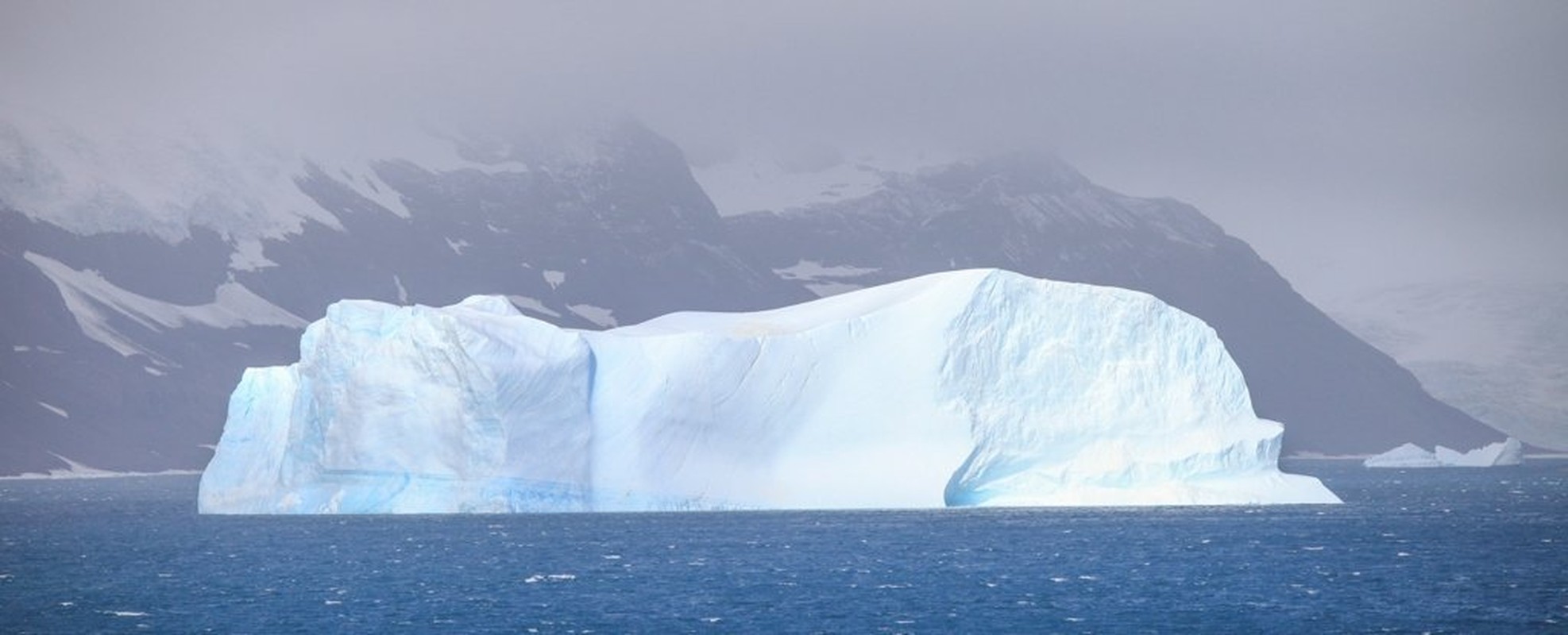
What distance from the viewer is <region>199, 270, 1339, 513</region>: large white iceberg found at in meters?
59.0

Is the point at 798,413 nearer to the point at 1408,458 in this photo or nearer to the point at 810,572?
the point at 810,572

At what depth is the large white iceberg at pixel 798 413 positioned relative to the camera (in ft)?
194

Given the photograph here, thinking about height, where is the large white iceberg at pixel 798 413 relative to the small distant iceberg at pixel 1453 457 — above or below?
below

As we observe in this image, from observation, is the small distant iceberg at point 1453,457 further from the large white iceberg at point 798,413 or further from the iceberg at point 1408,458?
the large white iceberg at point 798,413

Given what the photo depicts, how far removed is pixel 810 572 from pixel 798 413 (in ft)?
53.5

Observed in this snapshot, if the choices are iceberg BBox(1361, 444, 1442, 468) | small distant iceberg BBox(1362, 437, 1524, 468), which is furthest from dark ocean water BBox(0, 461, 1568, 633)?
iceberg BBox(1361, 444, 1442, 468)

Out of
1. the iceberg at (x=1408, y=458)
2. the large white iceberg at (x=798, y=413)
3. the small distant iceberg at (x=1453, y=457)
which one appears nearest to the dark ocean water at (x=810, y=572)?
the large white iceberg at (x=798, y=413)

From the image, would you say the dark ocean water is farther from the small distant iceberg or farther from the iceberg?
the iceberg

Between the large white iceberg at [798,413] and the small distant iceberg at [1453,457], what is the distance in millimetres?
63535

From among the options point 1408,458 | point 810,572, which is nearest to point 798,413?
point 810,572

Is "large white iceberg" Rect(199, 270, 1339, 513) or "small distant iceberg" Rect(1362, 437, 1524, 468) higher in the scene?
"small distant iceberg" Rect(1362, 437, 1524, 468)

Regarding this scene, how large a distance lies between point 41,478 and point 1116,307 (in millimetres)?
97186

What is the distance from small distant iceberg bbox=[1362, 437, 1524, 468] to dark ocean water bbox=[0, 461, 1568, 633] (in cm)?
5247

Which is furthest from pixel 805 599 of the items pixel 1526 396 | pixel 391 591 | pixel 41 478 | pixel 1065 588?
pixel 1526 396
